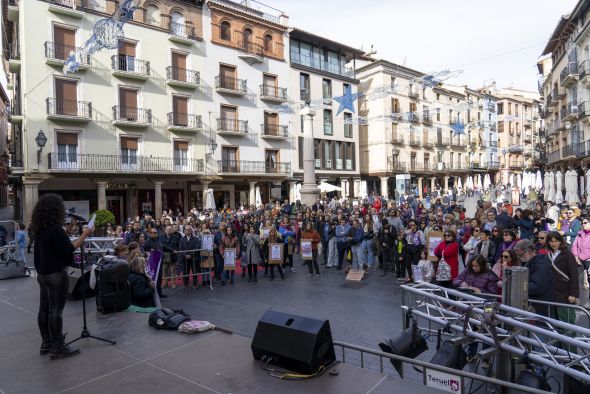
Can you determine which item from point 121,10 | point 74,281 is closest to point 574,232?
point 74,281

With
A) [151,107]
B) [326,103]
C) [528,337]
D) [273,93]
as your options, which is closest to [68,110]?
[151,107]

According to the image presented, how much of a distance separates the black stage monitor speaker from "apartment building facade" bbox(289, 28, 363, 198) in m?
31.1

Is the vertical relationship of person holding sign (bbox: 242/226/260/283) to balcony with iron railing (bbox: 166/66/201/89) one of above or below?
below

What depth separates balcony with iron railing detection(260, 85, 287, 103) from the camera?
33562mm

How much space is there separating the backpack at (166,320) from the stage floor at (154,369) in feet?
0.34

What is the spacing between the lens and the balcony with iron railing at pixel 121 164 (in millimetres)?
24141

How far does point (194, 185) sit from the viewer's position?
31.2m

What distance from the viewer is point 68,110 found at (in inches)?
962

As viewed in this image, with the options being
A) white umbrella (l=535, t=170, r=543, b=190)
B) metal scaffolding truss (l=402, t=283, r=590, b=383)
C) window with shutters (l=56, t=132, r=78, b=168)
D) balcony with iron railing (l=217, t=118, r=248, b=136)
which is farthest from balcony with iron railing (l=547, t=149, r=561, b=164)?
metal scaffolding truss (l=402, t=283, r=590, b=383)

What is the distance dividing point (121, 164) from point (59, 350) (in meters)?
23.4

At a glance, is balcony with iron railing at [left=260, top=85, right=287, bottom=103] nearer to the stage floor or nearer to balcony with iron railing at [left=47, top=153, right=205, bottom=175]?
balcony with iron railing at [left=47, top=153, right=205, bottom=175]

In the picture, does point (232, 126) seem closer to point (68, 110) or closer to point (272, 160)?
point (272, 160)

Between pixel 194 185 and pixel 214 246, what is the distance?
20.9 metres

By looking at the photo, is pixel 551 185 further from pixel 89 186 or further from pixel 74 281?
pixel 89 186
